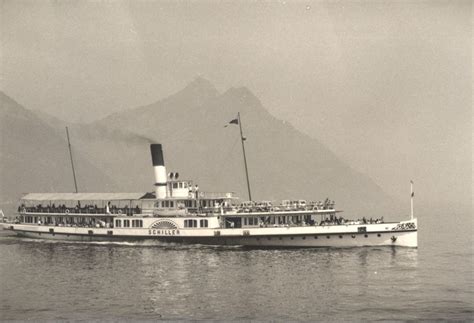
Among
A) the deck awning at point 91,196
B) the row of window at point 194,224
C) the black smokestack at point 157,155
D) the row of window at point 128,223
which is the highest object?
the black smokestack at point 157,155

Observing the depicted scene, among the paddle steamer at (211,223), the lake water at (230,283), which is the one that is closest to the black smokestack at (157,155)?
the paddle steamer at (211,223)

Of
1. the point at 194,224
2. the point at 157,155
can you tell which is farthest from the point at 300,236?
the point at 157,155

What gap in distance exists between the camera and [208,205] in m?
68.8

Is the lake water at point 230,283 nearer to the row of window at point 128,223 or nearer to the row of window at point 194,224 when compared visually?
the row of window at point 194,224

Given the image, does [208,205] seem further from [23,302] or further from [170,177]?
[23,302]

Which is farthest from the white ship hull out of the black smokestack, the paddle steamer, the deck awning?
the black smokestack

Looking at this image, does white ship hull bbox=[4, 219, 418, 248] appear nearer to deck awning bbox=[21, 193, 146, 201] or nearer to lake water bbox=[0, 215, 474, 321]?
lake water bbox=[0, 215, 474, 321]

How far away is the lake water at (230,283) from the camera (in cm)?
3791

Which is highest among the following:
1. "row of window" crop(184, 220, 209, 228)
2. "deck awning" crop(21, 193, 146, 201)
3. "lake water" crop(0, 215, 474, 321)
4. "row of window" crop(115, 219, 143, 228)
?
"deck awning" crop(21, 193, 146, 201)

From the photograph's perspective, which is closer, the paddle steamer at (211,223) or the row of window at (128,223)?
the paddle steamer at (211,223)

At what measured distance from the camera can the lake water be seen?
3791cm

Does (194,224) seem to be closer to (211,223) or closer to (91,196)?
(211,223)

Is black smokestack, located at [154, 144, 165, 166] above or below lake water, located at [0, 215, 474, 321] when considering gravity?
above

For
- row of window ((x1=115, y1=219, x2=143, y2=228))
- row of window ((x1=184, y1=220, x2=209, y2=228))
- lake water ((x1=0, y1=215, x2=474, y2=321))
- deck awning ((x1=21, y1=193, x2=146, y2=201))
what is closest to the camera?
lake water ((x1=0, y1=215, x2=474, y2=321))
